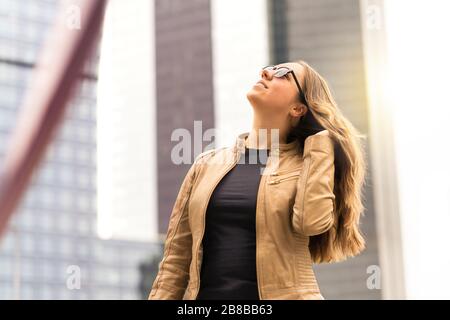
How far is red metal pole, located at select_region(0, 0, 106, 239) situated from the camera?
2234 millimetres

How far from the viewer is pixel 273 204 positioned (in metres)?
1.30

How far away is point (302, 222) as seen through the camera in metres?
1.26

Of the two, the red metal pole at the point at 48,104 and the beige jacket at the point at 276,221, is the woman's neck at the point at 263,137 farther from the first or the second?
the red metal pole at the point at 48,104

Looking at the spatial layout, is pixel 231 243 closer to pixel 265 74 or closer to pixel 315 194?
pixel 315 194

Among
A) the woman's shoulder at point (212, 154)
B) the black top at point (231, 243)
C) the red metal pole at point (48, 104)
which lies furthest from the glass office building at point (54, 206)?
the black top at point (231, 243)

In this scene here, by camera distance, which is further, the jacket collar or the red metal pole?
the red metal pole

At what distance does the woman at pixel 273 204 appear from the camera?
1272 millimetres

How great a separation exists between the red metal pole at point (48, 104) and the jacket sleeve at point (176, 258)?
83cm

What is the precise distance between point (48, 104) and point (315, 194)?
1.30 metres

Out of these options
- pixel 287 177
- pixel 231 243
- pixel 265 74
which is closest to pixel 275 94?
pixel 265 74

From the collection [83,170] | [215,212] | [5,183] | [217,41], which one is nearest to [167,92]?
[217,41]

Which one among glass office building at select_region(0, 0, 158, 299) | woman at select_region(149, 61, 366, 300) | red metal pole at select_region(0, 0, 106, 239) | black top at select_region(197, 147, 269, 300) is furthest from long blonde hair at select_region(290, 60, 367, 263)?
glass office building at select_region(0, 0, 158, 299)

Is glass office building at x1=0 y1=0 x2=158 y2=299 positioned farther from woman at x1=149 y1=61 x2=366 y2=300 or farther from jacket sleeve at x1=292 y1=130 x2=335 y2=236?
jacket sleeve at x1=292 y1=130 x2=335 y2=236

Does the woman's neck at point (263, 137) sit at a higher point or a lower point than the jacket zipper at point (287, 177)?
higher
